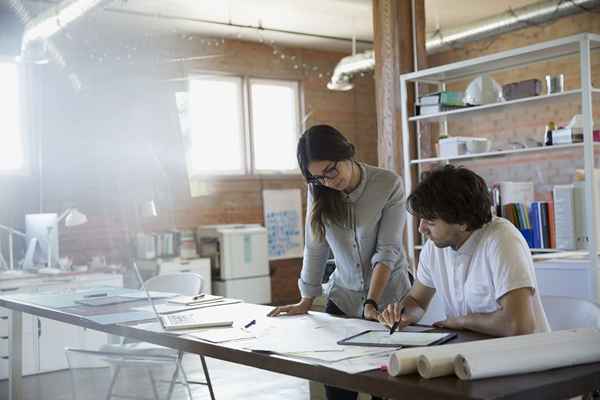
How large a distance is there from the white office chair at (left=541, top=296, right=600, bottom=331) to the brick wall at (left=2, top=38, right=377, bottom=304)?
1854mm

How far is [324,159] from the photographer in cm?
252

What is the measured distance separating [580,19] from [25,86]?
5652 millimetres

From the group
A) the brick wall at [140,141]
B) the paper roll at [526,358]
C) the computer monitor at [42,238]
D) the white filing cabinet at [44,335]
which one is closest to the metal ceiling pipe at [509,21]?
the brick wall at [140,141]

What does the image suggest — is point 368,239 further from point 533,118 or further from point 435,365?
point 533,118

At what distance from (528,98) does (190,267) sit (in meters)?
4.14

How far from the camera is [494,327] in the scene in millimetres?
1924

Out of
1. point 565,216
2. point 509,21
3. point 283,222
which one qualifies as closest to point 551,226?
point 565,216

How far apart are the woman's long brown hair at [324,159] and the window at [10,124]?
5086mm

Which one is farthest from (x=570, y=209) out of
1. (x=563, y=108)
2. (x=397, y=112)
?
(x=563, y=108)

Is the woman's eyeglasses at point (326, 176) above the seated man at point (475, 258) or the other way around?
above

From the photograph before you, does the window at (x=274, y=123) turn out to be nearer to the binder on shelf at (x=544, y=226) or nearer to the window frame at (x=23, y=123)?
the window frame at (x=23, y=123)

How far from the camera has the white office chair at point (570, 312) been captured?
215cm

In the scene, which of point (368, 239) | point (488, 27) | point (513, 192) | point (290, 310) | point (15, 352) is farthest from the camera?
point (488, 27)

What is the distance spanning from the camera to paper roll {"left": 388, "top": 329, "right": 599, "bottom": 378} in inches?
56.9
